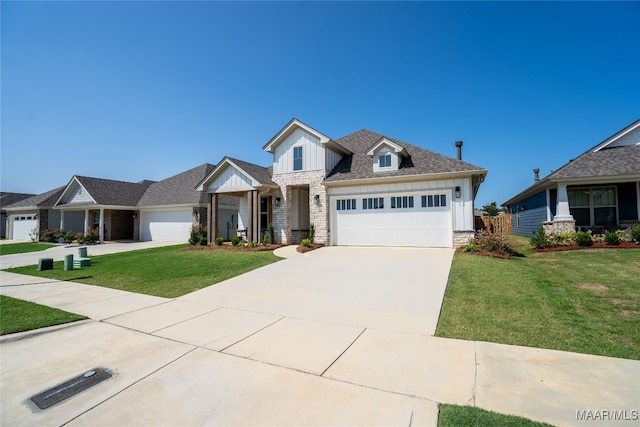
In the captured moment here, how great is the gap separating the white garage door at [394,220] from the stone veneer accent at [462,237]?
0.73 feet

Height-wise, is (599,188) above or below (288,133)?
below

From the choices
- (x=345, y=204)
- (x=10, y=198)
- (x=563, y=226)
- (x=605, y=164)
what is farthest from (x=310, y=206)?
(x=10, y=198)

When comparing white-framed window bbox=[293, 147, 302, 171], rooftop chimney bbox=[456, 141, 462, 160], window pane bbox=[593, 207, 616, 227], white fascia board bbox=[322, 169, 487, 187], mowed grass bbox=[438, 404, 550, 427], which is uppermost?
rooftop chimney bbox=[456, 141, 462, 160]

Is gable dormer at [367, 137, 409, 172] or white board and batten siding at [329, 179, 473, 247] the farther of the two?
gable dormer at [367, 137, 409, 172]

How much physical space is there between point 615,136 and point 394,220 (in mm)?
12701

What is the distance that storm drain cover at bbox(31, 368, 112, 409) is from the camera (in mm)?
3084

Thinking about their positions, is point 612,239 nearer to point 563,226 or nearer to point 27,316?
point 563,226

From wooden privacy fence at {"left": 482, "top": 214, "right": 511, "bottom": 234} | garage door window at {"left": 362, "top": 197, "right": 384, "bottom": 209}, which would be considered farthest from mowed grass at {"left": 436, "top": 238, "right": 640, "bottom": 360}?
garage door window at {"left": 362, "top": 197, "right": 384, "bottom": 209}

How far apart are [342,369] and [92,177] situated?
31151 mm

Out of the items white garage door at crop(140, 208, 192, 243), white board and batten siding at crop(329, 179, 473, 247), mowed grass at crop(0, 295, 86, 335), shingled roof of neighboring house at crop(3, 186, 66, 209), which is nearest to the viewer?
mowed grass at crop(0, 295, 86, 335)

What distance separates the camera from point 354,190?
1538cm

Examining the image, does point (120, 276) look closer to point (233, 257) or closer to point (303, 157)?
point (233, 257)

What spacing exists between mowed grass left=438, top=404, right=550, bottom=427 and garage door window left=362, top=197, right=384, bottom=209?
40.5 feet

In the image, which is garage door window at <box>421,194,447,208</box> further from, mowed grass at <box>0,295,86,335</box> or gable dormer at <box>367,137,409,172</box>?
mowed grass at <box>0,295,86,335</box>
